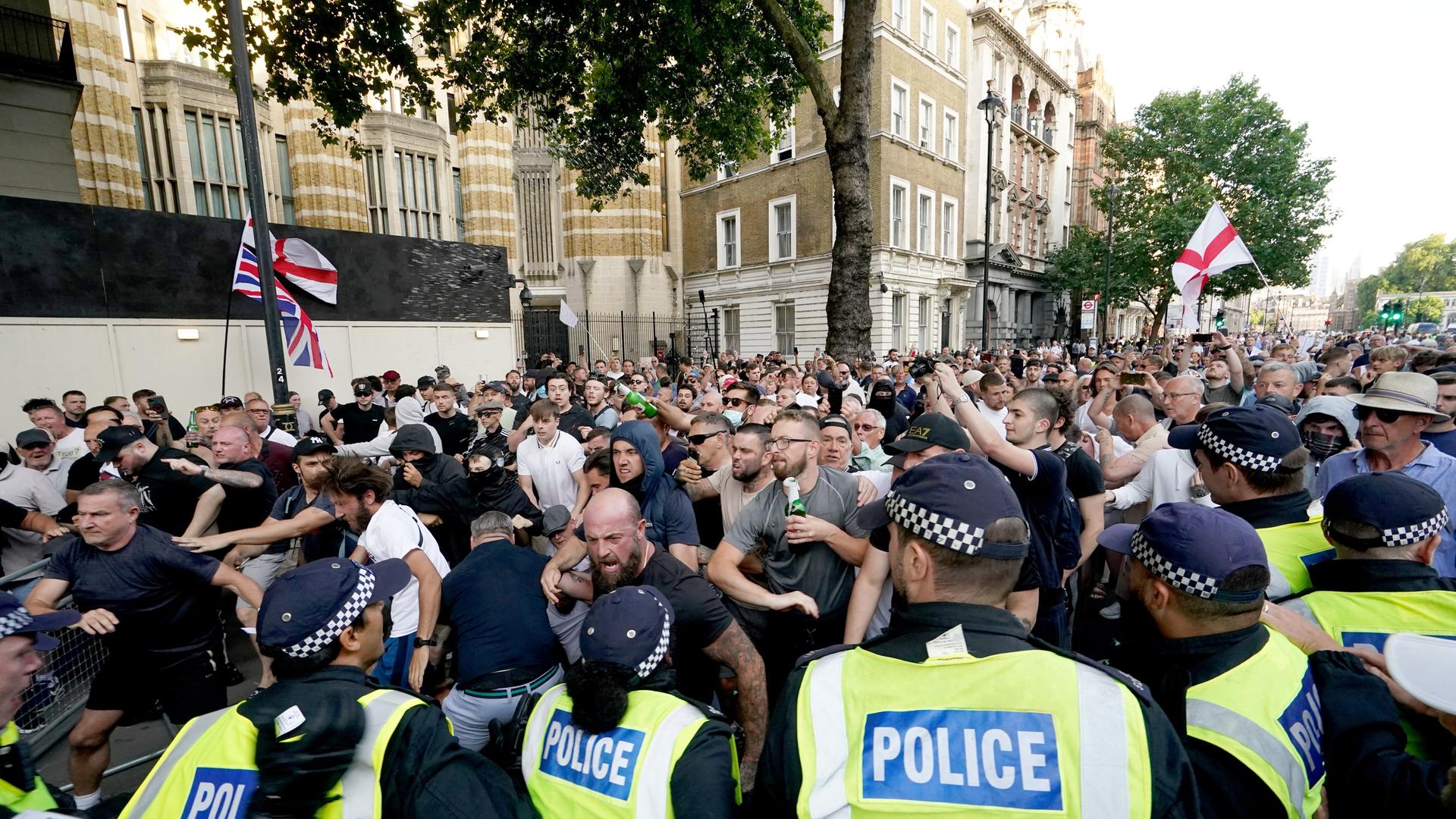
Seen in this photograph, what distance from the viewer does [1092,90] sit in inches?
1713

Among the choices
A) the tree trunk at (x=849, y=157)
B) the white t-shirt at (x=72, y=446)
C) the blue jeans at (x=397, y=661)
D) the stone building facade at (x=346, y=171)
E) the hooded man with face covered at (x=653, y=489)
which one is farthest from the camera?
the stone building facade at (x=346, y=171)

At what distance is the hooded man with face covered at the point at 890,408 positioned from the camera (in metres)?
7.44

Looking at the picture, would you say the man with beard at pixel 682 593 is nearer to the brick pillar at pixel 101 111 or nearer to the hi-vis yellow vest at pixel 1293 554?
the hi-vis yellow vest at pixel 1293 554

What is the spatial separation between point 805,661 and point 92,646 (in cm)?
488

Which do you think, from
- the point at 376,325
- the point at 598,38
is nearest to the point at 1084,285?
the point at 598,38

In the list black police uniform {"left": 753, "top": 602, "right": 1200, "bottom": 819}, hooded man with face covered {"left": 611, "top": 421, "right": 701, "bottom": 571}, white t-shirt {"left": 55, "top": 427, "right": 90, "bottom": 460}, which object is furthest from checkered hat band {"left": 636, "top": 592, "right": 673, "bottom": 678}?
white t-shirt {"left": 55, "top": 427, "right": 90, "bottom": 460}

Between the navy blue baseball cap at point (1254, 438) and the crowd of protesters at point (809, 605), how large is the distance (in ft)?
0.04

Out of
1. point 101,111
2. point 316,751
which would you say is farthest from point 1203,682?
point 101,111

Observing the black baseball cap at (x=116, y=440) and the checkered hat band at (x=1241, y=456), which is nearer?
the checkered hat band at (x=1241, y=456)

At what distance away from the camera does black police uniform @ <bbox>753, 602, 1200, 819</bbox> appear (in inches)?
47.7

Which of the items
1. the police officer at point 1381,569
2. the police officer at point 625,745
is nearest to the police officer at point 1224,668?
the police officer at point 1381,569

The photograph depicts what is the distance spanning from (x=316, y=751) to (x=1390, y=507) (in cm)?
324

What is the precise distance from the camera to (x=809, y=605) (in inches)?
115

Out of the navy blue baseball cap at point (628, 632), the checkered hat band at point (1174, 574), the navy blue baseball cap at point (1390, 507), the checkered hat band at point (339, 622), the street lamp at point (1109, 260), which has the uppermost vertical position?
the street lamp at point (1109, 260)
